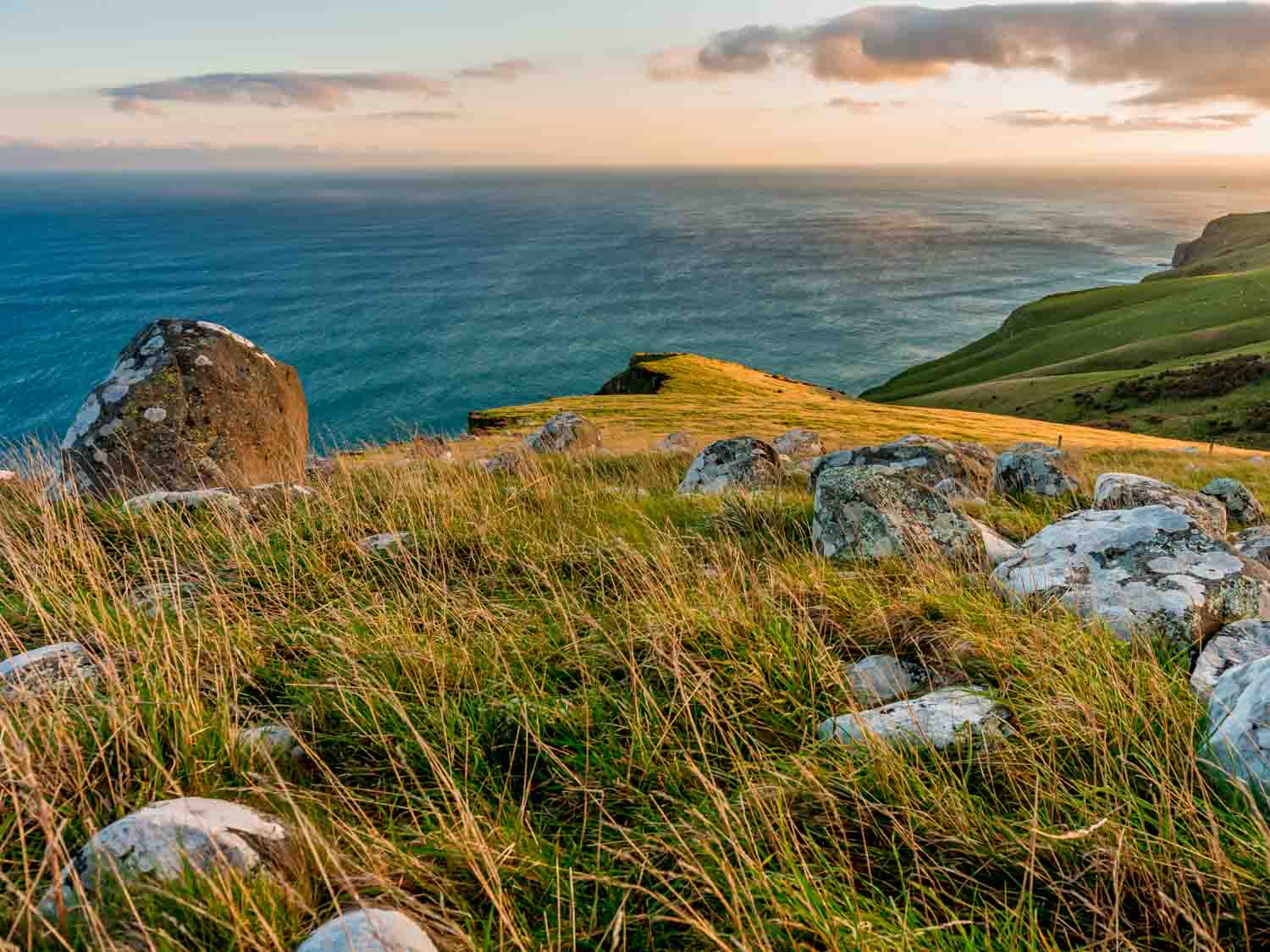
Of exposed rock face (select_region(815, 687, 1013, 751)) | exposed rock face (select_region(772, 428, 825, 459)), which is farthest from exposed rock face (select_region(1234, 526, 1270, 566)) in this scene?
exposed rock face (select_region(772, 428, 825, 459))

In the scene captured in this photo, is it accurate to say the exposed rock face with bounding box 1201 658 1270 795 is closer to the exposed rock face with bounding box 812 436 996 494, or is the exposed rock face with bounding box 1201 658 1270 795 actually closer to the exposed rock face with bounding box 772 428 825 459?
the exposed rock face with bounding box 812 436 996 494

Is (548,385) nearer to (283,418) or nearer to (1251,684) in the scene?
(283,418)

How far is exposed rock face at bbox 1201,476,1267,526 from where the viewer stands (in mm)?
14273

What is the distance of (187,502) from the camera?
800 centimetres

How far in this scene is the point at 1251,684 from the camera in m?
3.47

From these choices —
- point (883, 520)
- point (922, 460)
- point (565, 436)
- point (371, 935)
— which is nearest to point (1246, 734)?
point (883, 520)

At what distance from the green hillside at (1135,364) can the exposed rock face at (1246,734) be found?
191ft

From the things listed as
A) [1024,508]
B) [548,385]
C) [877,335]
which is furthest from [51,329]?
[1024,508]

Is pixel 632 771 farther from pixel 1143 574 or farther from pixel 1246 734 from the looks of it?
pixel 1143 574

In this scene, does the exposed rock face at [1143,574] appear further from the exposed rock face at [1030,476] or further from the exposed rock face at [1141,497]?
the exposed rock face at [1030,476]

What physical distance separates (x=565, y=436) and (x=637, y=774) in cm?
2419

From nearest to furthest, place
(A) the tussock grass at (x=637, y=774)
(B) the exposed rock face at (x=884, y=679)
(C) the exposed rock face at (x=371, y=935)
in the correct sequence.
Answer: (C) the exposed rock face at (x=371, y=935) → (A) the tussock grass at (x=637, y=774) → (B) the exposed rock face at (x=884, y=679)

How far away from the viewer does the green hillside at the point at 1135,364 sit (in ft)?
180

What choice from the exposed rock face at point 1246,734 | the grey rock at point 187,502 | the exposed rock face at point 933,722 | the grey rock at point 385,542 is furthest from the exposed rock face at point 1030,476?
the grey rock at point 187,502
